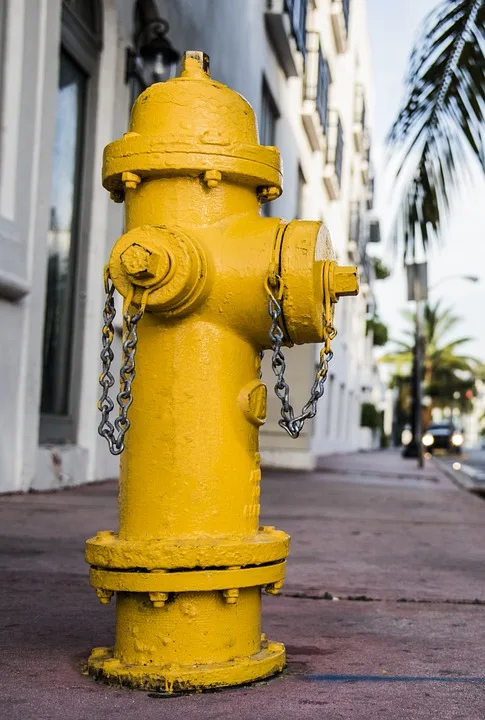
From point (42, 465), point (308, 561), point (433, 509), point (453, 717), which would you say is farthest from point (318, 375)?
point (433, 509)

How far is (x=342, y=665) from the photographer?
2.38m

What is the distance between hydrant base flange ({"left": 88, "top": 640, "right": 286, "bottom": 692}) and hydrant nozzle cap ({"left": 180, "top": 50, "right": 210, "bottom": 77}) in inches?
51.5

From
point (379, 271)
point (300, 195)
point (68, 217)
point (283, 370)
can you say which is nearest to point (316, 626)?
point (283, 370)

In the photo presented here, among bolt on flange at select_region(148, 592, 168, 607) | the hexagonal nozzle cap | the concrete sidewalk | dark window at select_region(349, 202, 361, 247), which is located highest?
dark window at select_region(349, 202, 361, 247)

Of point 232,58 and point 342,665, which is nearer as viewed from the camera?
point 342,665

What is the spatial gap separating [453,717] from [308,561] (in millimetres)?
2375

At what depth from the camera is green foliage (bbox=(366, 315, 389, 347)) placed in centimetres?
4422

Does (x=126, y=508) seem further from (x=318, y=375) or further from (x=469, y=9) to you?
(x=469, y=9)

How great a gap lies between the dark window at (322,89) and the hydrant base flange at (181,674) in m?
18.4

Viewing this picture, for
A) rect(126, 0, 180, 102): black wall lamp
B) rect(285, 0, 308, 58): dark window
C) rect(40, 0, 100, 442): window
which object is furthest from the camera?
rect(285, 0, 308, 58): dark window

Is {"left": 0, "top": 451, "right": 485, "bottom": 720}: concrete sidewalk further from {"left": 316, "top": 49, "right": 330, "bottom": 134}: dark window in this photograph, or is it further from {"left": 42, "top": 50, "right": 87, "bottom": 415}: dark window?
{"left": 316, "top": 49, "right": 330, "bottom": 134}: dark window

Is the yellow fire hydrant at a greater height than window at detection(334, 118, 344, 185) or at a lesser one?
lesser

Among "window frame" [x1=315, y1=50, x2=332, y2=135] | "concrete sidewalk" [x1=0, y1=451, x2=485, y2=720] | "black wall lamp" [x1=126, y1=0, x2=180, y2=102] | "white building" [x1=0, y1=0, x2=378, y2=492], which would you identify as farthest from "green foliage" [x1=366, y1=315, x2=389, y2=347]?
"concrete sidewalk" [x1=0, y1=451, x2=485, y2=720]

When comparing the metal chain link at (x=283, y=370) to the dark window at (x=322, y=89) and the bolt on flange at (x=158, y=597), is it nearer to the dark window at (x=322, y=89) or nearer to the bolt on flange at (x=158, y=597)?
the bolt on flange at (x=158, y=597)
